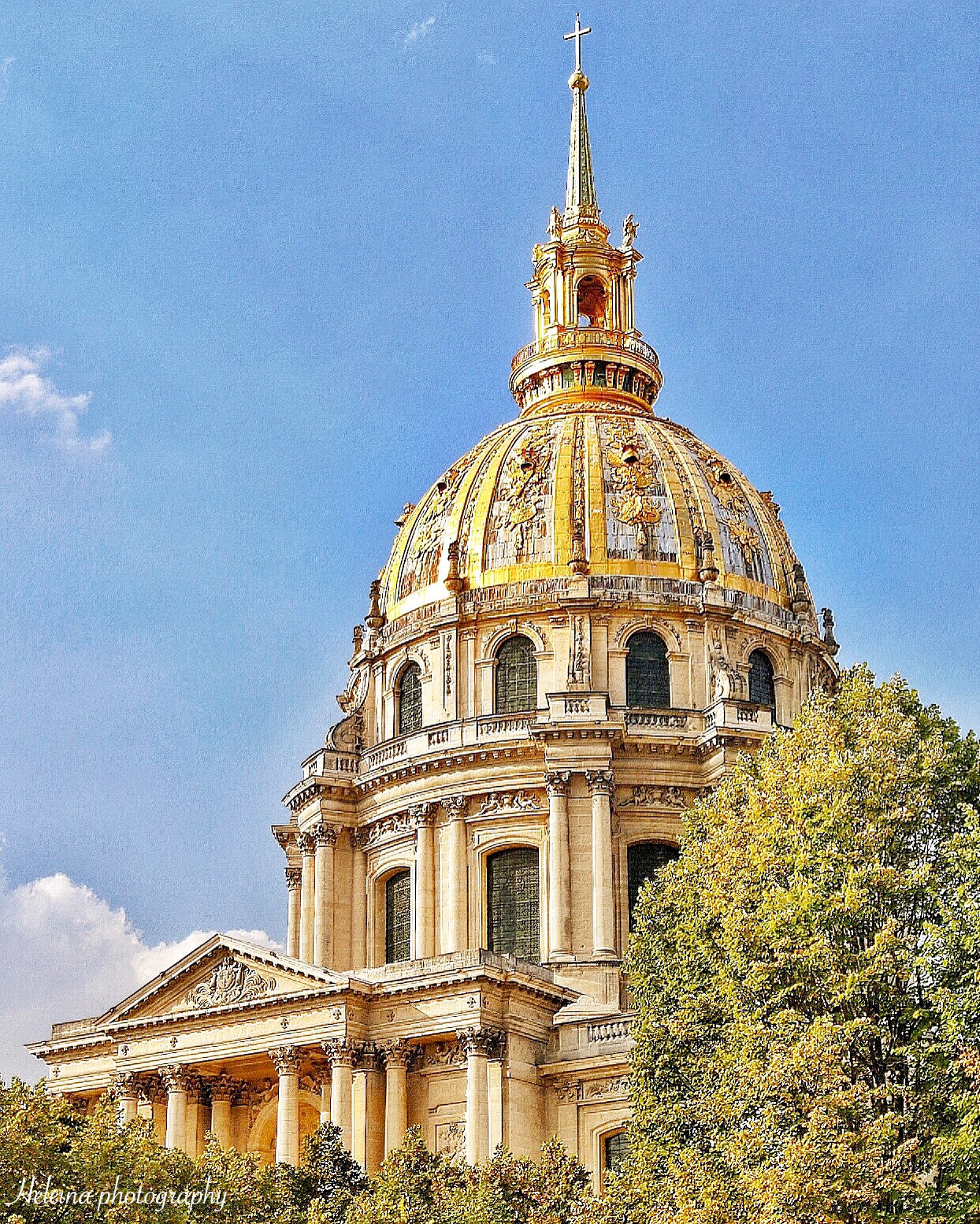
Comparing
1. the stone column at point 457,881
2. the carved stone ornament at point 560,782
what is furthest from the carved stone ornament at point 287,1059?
the carved stone ornament at point 560,782

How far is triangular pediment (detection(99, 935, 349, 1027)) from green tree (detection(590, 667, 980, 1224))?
52.6 ft

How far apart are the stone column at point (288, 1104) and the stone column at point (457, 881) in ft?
32.8

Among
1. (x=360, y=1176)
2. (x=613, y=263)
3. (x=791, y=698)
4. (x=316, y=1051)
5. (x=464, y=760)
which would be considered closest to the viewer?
(x=360, y=1176)

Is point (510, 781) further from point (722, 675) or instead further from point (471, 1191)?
point (471, 1191)

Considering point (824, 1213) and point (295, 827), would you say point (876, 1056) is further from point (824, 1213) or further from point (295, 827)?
point (295, 827)

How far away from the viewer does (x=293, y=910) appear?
3103 inches

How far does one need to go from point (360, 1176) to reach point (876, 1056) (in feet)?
55.6

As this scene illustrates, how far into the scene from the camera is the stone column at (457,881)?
69.5 m

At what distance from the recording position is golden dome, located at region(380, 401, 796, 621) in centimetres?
7500

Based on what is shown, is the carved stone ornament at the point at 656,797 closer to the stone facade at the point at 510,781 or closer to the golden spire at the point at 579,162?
the stone facade at the point at 510,781

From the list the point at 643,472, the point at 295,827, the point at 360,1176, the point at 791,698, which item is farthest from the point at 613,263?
the point at 360,1176

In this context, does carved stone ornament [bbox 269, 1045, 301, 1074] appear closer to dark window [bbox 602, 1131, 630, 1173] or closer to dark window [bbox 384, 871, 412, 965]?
dark window [bbox 602, 1131, 630, 1173]

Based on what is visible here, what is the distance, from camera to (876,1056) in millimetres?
40281

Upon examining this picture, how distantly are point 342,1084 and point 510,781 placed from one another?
14.8m
